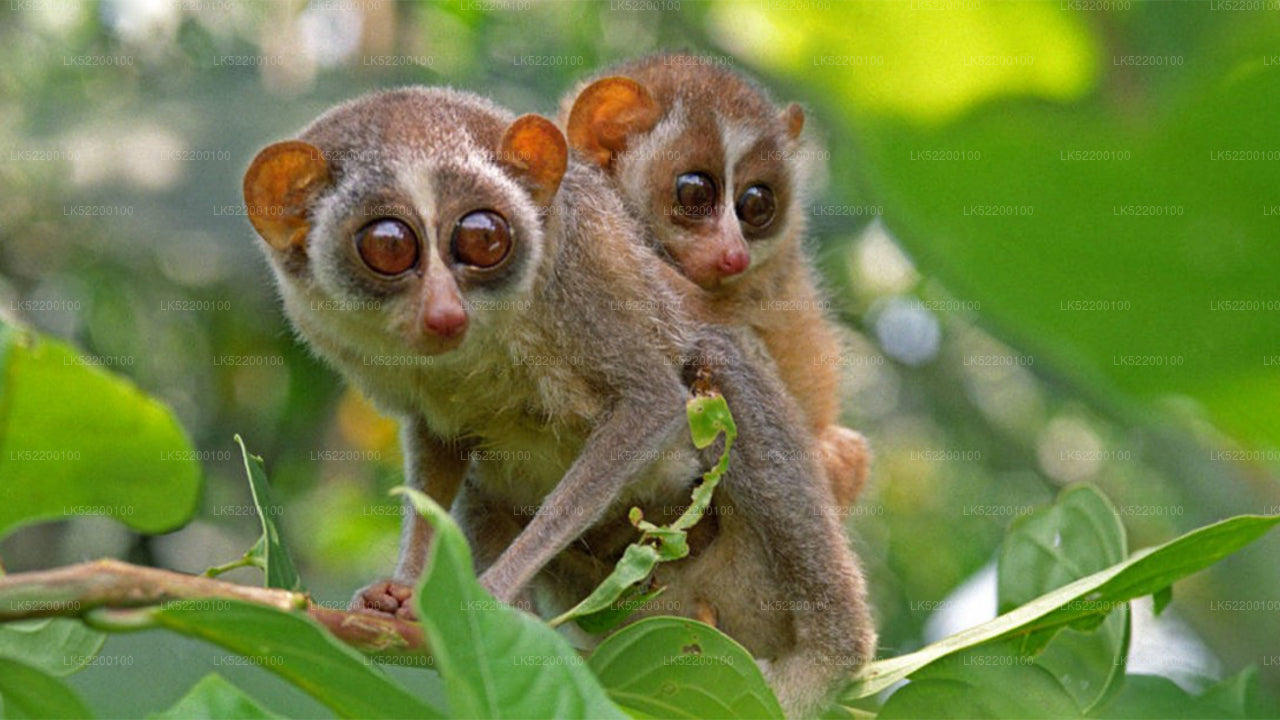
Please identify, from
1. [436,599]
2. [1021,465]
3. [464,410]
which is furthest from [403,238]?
[1021,465]

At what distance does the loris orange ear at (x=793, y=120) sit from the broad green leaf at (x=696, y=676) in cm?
230

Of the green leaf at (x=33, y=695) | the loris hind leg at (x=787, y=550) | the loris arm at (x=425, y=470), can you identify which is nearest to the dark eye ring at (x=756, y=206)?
the loris hind leg at (x=787, y=550)

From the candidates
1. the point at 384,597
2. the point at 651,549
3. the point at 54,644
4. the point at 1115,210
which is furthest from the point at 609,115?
the point at 1115,210

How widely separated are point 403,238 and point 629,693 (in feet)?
3.42

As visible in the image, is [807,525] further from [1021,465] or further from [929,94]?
[1021,465]

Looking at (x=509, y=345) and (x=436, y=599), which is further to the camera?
(x=509, y=345)

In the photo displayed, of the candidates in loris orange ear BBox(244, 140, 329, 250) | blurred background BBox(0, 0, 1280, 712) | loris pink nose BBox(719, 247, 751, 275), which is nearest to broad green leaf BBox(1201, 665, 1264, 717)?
blurred background BBox(0, 0, 1280, 712)

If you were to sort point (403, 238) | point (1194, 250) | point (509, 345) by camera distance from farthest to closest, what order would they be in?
point (509, 345), point (403, 238), point (1194, 250)

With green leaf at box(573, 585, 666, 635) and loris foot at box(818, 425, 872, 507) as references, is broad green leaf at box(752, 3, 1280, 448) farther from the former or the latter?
loris foot at box(818, 425, 872, 507)

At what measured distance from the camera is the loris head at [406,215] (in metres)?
2.54

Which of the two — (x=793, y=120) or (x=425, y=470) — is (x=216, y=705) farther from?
(x=793, y=120)

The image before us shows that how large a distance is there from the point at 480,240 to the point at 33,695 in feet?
4.23

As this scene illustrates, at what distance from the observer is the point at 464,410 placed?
115 inches

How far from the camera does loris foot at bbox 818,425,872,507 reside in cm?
345
